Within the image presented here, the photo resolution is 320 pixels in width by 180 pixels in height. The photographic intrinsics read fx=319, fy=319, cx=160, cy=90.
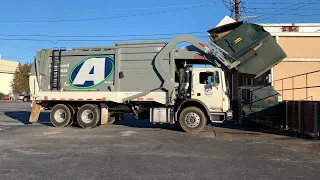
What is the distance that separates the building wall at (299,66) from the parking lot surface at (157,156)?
7655 mm

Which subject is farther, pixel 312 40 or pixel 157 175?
pixel 312 40

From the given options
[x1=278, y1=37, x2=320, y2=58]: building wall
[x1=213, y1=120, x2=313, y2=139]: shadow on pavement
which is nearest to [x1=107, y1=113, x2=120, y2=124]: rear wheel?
[x1=213, y1=120, x2=313, y2=139]: shadow on pavement

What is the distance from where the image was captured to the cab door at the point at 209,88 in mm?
13055

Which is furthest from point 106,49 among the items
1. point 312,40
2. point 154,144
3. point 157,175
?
point 312,40

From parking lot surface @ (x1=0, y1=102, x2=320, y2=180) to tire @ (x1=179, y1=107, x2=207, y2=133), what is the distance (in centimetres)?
74

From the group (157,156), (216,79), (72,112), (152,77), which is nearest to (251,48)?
(216,79)

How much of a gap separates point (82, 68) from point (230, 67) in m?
6.68

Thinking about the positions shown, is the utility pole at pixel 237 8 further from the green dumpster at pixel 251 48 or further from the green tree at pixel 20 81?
the green tree at pixel 20 81

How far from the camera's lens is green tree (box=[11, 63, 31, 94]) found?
67.4m

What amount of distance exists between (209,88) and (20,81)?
63095 millimetres

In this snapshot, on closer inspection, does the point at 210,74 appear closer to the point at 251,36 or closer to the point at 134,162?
the point at 251,36

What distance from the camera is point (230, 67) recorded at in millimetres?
12781

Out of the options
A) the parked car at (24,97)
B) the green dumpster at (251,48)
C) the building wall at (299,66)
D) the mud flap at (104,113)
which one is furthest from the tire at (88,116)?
the parked car at (24,97)

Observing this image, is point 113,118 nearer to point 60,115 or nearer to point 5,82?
point 60,115
